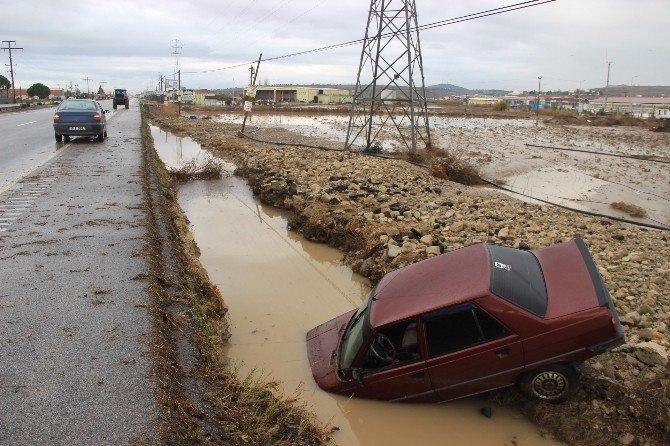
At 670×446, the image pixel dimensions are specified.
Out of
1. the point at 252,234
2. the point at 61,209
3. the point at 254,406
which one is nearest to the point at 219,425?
the point at 254,406

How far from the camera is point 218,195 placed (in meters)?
16.3

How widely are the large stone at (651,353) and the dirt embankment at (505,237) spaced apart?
1 centimetres

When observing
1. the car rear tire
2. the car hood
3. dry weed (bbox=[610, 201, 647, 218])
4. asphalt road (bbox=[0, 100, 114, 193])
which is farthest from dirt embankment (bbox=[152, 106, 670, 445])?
asphalt road (bbox=[0, 100, 114, 193])

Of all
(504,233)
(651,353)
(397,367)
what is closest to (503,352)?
(397,367)

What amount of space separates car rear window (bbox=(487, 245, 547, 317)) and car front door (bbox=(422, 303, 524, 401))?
0.29 meters

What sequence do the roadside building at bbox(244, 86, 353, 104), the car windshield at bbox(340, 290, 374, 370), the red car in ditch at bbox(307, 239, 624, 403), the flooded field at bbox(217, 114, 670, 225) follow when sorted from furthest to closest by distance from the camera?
the roadside building at bbox(244, 86, 353, 104), the flooded field at bbox(217, 114, 670, 225), the car windshield at bbox(340, 290, 374, 370), the red car in ditch at bbox(307, 239, 624, 403)

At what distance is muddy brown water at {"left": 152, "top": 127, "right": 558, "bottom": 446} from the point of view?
5105mm

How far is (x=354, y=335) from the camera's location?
546 centimetres

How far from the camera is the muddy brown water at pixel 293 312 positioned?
5.11 m

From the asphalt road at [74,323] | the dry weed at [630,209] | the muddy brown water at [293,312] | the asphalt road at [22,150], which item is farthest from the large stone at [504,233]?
the asphalt road at [22,150]

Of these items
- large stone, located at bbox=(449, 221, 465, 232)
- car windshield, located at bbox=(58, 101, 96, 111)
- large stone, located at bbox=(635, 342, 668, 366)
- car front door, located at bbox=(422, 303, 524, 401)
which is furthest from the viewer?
car windshield, located at bbox=(58, 101, 96, 111)

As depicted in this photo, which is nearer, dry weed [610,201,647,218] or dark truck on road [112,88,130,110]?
dry weed [610,201,647,218]

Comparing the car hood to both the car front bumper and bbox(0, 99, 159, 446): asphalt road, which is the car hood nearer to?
bbox(0, 99, 159, 446): asphalt road

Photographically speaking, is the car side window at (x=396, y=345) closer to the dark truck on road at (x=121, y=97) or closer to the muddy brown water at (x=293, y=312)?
the muddy brown water at (x=293, y=312)
